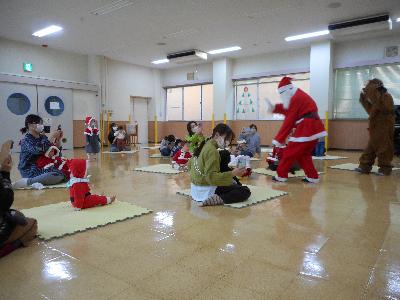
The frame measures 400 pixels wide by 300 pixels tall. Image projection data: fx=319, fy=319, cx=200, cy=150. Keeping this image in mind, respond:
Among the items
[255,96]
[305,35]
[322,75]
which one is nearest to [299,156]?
[305,35]

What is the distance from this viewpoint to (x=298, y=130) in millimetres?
4453

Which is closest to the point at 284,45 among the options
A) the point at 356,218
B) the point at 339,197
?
the point at 339,197

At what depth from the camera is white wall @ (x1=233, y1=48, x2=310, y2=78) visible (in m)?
10.6

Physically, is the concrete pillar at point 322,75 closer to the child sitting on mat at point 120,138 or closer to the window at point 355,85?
the window at point 355,85

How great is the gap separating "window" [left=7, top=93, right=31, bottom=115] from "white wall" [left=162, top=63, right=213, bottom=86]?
6.15m

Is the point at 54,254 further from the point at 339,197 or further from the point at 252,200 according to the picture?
the point at 339,197

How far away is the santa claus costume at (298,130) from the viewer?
4.40m

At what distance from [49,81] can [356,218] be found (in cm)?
1034

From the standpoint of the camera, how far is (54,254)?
2104 mm

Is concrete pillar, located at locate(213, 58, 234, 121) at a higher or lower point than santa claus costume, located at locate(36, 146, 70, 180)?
higher

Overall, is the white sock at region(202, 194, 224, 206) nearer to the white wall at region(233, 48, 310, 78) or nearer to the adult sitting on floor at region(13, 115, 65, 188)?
the adult sitting on floor at region(13, 115, 65, 188)

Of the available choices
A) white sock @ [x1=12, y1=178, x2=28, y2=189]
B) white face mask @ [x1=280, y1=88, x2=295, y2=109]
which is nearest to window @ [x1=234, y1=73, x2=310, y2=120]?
white face mask @ [x1=280, y1=88, x2=295, y2=109]

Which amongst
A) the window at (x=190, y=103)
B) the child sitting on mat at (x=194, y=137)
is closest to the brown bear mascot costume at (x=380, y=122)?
the child sitting on mat at (x=194, y=137)

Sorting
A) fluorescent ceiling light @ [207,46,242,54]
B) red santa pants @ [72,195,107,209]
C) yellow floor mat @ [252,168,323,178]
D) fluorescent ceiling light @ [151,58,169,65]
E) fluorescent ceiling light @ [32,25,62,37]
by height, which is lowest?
yellow floor mat @ [252,168,323,178]
